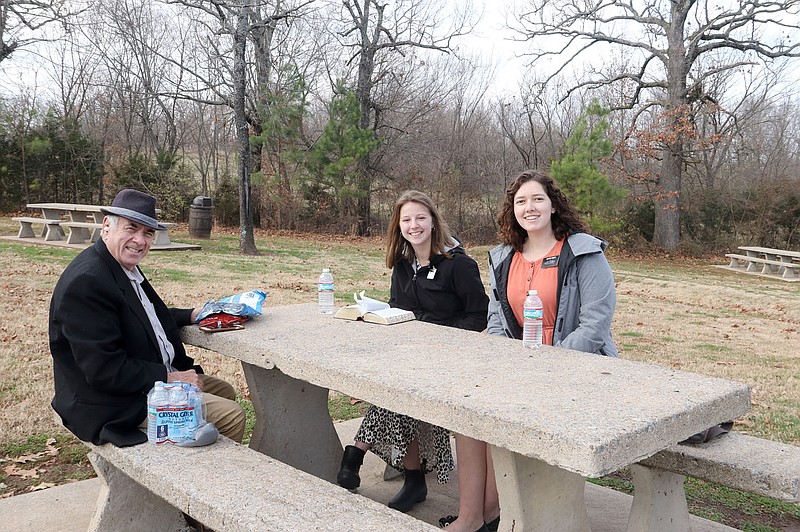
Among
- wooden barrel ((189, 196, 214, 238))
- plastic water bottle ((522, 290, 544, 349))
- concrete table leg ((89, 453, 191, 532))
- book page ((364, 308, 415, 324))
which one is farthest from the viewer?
wooden barrel ((189, 196, 214, 238))

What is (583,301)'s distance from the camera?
10.8 feet

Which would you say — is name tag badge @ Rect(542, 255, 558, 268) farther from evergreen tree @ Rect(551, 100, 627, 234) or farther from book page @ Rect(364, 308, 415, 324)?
evergreen tree @ Rect(551, 100, 627, 234)

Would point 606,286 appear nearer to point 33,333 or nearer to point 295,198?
point 33,333

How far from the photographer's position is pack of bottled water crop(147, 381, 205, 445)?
282 centimetres

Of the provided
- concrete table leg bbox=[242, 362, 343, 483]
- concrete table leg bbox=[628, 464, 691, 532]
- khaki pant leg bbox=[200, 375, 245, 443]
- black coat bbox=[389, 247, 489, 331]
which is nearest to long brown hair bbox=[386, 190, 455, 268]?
black coat bbox=[389, 247, 489, 331]

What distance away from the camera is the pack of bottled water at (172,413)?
2822 millimetres

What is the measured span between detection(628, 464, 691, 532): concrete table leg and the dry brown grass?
218 cm

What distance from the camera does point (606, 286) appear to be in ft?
10.7

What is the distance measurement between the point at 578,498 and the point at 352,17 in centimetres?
2103

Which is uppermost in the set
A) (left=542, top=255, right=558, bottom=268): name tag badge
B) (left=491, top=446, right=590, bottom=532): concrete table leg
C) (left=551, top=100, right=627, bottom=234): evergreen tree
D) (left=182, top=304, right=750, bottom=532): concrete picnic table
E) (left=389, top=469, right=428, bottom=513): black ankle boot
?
(left=551, top=100, right=627, bottom=234): evergreen tree

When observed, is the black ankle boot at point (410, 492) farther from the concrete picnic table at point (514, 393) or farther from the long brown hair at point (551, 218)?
the long brown hair at point (551, 218)

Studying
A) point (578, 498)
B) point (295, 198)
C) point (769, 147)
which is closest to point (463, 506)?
point (578, 498)

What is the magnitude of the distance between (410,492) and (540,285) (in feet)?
4.09

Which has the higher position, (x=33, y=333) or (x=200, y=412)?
(x=200, y=412)
